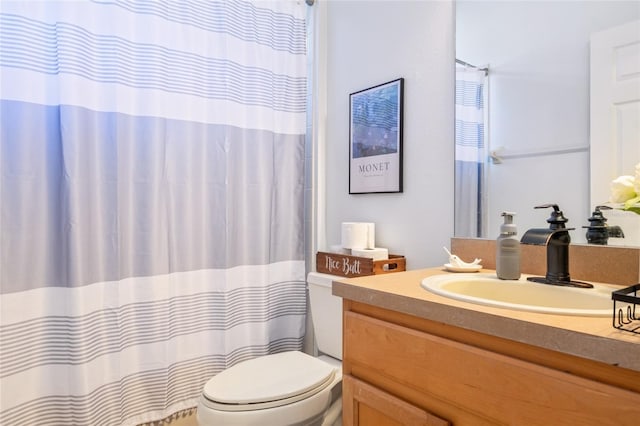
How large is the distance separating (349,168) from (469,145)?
603 millimetres

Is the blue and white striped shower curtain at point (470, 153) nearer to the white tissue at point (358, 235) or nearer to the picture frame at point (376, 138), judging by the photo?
the picture frame at point (376, 138)

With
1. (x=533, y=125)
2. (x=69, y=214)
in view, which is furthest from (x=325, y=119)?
(x=69, y=214)

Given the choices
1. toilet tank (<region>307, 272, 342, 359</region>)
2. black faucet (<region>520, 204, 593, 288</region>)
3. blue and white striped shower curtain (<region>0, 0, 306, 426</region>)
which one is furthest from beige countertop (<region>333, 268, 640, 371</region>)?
blue and white striped shower curtain (<region>0, 0, 306, 426</region>)

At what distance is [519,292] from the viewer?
1.00 m

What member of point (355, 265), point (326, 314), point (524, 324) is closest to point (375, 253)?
point (355, 265)

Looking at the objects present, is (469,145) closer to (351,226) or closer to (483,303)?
(351,226)

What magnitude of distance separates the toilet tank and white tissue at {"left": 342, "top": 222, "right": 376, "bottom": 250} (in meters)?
0.16

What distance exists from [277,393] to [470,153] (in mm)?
1039

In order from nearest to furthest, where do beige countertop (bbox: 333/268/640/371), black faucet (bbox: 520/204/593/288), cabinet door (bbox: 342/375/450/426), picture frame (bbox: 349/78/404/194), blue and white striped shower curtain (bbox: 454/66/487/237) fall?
beige countertop (bbox: 333/268/640/371)
cabinet door (bbox: 342/375/450/426)
black faucet (bbox: 520/204/593/288)
blue and white striped shower curtain (bbox: 454/66/487/237)
picture frame (bbox: 349/78/404/194)

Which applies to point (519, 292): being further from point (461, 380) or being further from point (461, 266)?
point (461, 380)

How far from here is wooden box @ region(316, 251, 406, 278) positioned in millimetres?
1446

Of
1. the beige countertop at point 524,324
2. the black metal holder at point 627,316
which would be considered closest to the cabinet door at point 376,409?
Answer: the beige countertop at point 524,324

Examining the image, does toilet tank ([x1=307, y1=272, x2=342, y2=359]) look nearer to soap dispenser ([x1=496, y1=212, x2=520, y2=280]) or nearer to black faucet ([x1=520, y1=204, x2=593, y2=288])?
soap dispenser ([x1=496, y1=212, x2=520, y2=280])

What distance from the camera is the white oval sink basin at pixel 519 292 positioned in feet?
2.77
